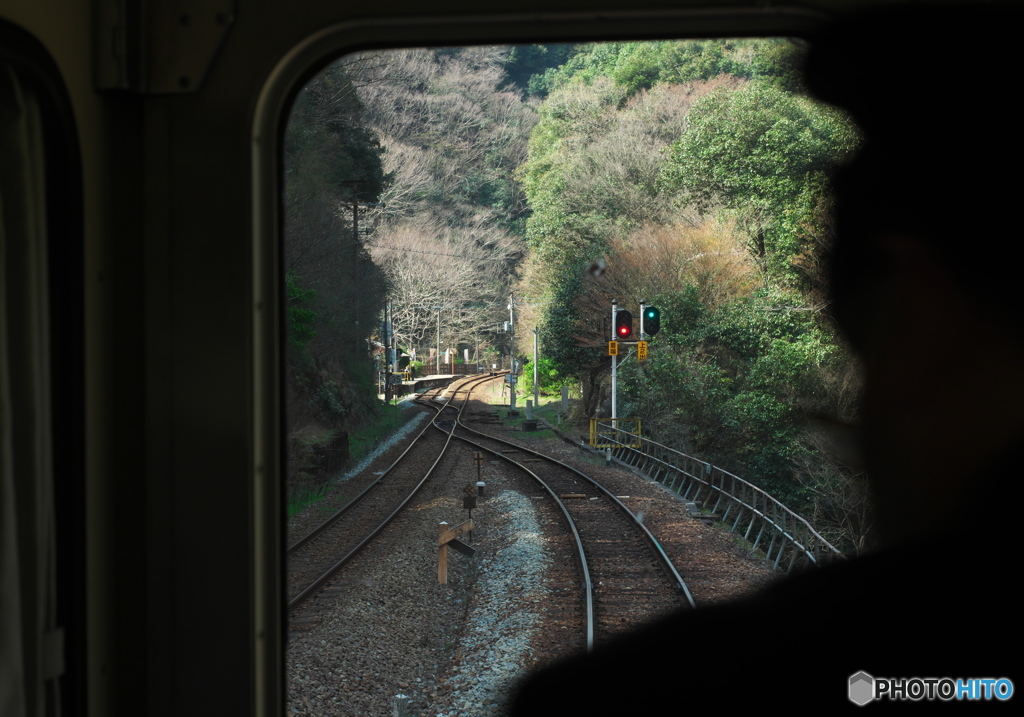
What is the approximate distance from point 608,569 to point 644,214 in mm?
11853

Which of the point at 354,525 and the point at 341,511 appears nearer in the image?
the point at 354,525

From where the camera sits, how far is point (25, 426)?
1.19 m

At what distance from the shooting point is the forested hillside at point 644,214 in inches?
424

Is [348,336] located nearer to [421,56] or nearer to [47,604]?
[421,56]

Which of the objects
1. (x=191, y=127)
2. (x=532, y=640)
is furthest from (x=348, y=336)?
(x=191, y=127)

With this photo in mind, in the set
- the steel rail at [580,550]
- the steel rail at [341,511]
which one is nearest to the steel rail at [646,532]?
the steel rail at [580,550]

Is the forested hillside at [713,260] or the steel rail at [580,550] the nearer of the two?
the steel rail at [580,550]

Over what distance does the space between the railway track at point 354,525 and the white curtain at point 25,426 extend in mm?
3217

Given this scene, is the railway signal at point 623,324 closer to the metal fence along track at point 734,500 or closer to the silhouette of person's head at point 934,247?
the metal fence along track at point 734,500

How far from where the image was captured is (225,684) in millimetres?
1315

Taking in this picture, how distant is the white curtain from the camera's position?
115cm

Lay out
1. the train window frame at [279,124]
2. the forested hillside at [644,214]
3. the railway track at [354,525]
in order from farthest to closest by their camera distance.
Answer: the forested hillside at [644,214]
the railway track at [354,525]
the train window frame at [279,124]

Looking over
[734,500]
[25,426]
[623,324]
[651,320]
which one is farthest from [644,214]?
[25,426]

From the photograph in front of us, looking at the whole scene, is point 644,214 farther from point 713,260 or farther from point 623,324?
point 623,324
